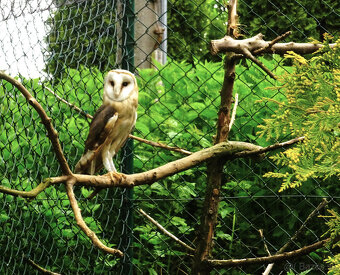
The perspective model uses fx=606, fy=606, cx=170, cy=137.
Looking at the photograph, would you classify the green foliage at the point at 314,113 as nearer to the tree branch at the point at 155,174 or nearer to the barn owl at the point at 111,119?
the tree branch at the point at 155,174

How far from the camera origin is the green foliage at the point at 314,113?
130 centimetres

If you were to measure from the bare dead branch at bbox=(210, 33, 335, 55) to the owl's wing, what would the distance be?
2.72 ft

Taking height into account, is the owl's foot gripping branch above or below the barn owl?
below

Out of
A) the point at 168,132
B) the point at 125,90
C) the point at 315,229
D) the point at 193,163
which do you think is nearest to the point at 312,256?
the point at 315,229

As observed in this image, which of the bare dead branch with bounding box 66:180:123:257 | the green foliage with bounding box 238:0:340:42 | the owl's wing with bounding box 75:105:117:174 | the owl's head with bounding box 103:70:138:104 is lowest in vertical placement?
the bare dead branch with bounding box 66:180:123:257

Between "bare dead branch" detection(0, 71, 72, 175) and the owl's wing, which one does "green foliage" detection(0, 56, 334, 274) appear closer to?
the owl's wing

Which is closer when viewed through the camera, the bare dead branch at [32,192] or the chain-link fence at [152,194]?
the bare dead branch at [32,192]

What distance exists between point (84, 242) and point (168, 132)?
793 mm

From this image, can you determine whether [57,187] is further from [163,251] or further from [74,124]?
[163,251]

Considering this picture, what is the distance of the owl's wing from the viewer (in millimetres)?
2436

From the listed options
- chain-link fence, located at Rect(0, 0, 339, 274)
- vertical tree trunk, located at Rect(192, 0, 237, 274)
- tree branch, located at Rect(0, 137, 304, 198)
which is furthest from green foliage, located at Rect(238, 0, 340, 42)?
tree branch, located at Rect(0, 137, 304, 198)

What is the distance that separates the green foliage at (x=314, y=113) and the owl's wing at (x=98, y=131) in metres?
1.07

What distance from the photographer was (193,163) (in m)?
1.78

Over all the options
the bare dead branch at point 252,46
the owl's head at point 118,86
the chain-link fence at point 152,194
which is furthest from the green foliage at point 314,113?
the chain-link fence at point 152,194
